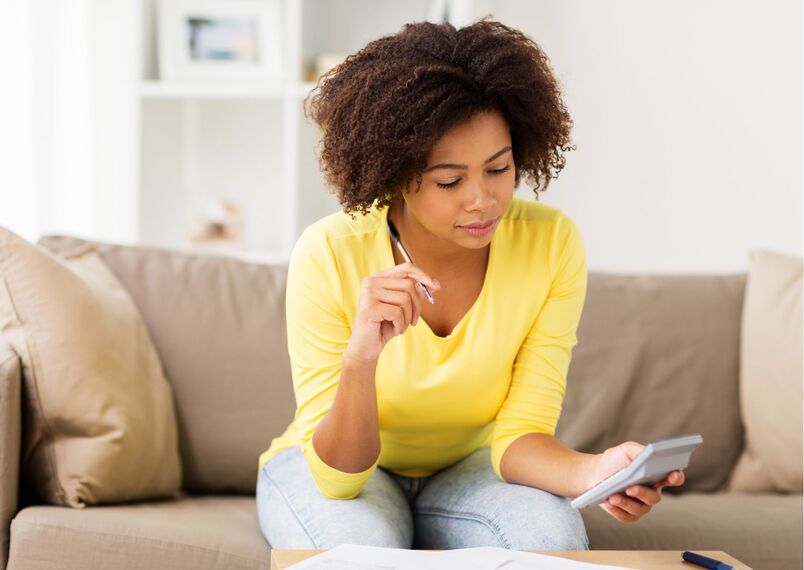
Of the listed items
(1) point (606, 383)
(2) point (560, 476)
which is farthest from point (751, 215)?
(2) point (560, 476)

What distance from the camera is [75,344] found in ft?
5.53

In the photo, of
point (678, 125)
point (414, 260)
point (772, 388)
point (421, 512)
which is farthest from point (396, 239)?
point (678, 125)

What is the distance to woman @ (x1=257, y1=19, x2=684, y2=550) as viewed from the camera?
1.31m

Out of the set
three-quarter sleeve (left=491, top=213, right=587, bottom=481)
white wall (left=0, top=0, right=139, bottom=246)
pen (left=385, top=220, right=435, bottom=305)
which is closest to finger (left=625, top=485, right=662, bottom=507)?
three-quarter sleeve (left=491, top=213, right=587, bottom=481)

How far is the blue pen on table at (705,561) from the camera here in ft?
3.50

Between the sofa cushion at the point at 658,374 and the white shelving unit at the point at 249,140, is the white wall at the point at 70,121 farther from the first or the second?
the sofa cushion at the point at 658,374

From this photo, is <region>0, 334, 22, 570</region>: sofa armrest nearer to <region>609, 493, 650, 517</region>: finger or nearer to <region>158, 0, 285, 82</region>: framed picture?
<region>609, 493, 650, 517</region>: finger

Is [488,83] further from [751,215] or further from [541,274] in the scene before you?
[751,215]

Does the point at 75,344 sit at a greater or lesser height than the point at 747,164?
lesser

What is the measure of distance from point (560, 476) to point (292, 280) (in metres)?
0.46

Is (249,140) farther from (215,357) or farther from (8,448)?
(8,448)

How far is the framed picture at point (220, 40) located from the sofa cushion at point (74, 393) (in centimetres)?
121

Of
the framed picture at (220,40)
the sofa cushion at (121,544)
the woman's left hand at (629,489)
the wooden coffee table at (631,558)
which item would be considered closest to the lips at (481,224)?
the woman's left hand at (629,489)

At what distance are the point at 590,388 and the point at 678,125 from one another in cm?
91
